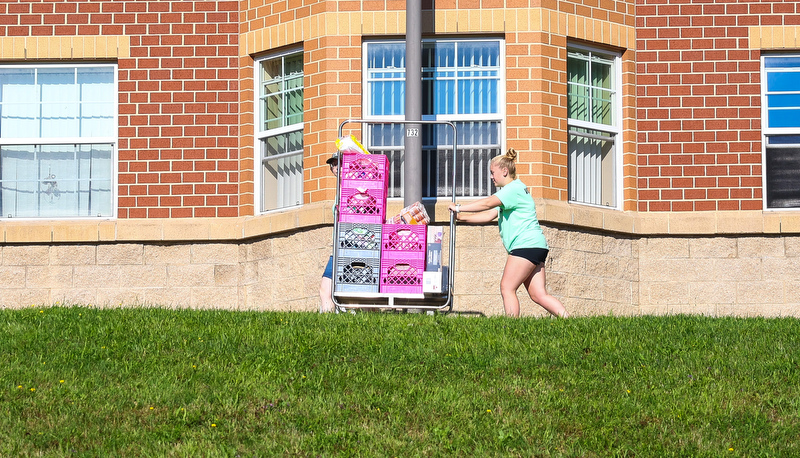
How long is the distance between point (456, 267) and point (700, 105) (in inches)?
135

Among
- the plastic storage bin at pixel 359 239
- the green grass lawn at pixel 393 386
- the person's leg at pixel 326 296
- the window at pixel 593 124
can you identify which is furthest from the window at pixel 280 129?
the green grass lawn at pixel 393 386

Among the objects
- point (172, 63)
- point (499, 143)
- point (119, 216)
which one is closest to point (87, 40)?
point (172, 63)

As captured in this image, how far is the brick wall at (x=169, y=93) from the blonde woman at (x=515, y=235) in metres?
4.26

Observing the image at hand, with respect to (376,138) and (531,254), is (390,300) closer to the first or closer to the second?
(531,254)

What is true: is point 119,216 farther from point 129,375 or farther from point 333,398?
point 333,398

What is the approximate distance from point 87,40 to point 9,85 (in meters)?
1.12

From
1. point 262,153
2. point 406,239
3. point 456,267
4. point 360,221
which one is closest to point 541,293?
point 406,239

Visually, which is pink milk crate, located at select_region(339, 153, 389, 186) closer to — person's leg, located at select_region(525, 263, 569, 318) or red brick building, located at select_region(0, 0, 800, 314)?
person's leg, located at select_region(525, 263, 569, 318)

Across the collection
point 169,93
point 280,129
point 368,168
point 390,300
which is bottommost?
point 390,300

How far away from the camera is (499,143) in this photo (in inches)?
529

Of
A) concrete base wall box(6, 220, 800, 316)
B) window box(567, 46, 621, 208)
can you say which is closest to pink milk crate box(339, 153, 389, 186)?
concrete base wall box(6, 220, 800, 316)

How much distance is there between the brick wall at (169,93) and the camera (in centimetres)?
1402

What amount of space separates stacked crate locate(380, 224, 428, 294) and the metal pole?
1.54 meters

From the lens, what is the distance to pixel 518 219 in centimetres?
1061
